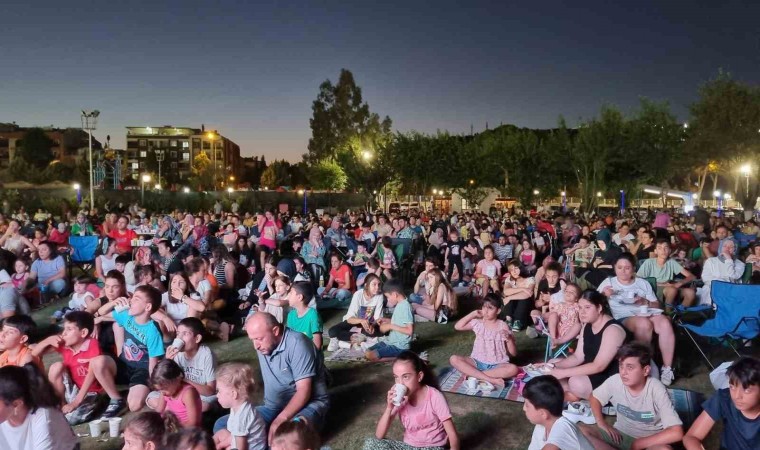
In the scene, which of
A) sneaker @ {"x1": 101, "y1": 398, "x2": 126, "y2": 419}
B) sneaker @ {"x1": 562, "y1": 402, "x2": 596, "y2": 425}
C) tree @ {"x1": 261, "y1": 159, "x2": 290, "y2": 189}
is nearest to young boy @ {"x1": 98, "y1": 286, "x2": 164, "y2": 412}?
sneaker @ {"x1": 101, "y1": 398, "x2": 126, "y2": 419}

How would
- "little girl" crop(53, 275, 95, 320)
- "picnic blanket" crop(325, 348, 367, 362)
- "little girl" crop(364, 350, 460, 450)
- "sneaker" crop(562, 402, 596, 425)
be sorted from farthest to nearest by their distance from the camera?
"little girl" crop(53, 275, 95, 320), "picnic blanket" crop(325, 348, 367, 362), "sneaker" crop(562, 402, 596, 425), "little girl" crop(364, 350, 460, 450)

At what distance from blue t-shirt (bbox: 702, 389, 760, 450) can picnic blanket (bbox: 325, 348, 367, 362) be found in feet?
12.8

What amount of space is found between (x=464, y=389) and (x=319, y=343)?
1.47m

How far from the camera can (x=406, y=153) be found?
35.8 m

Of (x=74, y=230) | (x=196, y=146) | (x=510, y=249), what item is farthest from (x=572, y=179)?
(x=196, y=146)

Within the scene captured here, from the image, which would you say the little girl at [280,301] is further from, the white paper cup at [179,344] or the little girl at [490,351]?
the little girl at [490,351]

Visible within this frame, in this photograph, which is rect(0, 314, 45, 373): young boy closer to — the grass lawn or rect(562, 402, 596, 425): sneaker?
the grass lawn

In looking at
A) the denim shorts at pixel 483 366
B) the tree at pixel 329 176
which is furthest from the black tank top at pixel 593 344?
the tree at pixel 329 176

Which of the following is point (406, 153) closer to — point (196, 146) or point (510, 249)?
point (510, 249)

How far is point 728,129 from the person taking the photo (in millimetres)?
26703

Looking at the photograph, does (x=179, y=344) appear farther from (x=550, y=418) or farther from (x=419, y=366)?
(x=550, y=418)

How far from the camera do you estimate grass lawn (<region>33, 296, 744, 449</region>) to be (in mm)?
4676

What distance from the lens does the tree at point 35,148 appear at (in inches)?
2391

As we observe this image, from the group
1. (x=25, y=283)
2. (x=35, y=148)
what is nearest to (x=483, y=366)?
(x=25, y=283)
